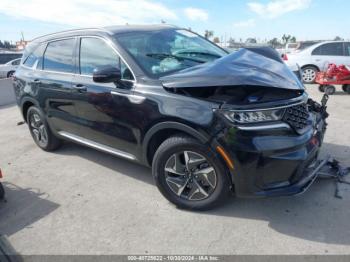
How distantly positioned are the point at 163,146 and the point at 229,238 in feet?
3.50

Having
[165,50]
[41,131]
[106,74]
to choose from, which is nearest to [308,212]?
[165,50]

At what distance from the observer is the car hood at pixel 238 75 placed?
2.63 m

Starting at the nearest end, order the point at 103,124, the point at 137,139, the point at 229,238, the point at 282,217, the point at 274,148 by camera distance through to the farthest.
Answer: the point at 274,148 < the point at 229,238 < the point at 282,217 < the point at 137,139 < the point at 103,124

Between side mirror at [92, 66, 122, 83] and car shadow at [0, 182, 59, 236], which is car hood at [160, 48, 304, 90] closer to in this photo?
side mirror at [92, 66, 122, 83]

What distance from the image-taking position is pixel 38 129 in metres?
4.97

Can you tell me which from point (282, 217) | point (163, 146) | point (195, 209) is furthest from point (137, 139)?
point (282, 217)

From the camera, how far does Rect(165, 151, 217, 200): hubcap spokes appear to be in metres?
2.85

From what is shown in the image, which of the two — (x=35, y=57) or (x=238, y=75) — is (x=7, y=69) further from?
(x=238, y=75)

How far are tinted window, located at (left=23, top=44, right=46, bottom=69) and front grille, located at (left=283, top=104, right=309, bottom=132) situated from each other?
3774 mm

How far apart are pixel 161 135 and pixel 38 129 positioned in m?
2.84

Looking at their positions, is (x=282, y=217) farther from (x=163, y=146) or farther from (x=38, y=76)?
(x=38, y=76)

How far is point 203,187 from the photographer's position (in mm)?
2959

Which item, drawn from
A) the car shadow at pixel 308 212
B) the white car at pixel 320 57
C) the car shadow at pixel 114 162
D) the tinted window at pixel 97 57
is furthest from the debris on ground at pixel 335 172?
the white car at pixel 320 57

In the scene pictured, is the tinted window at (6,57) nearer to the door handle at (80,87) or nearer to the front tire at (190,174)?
the door handle at (80,87)
